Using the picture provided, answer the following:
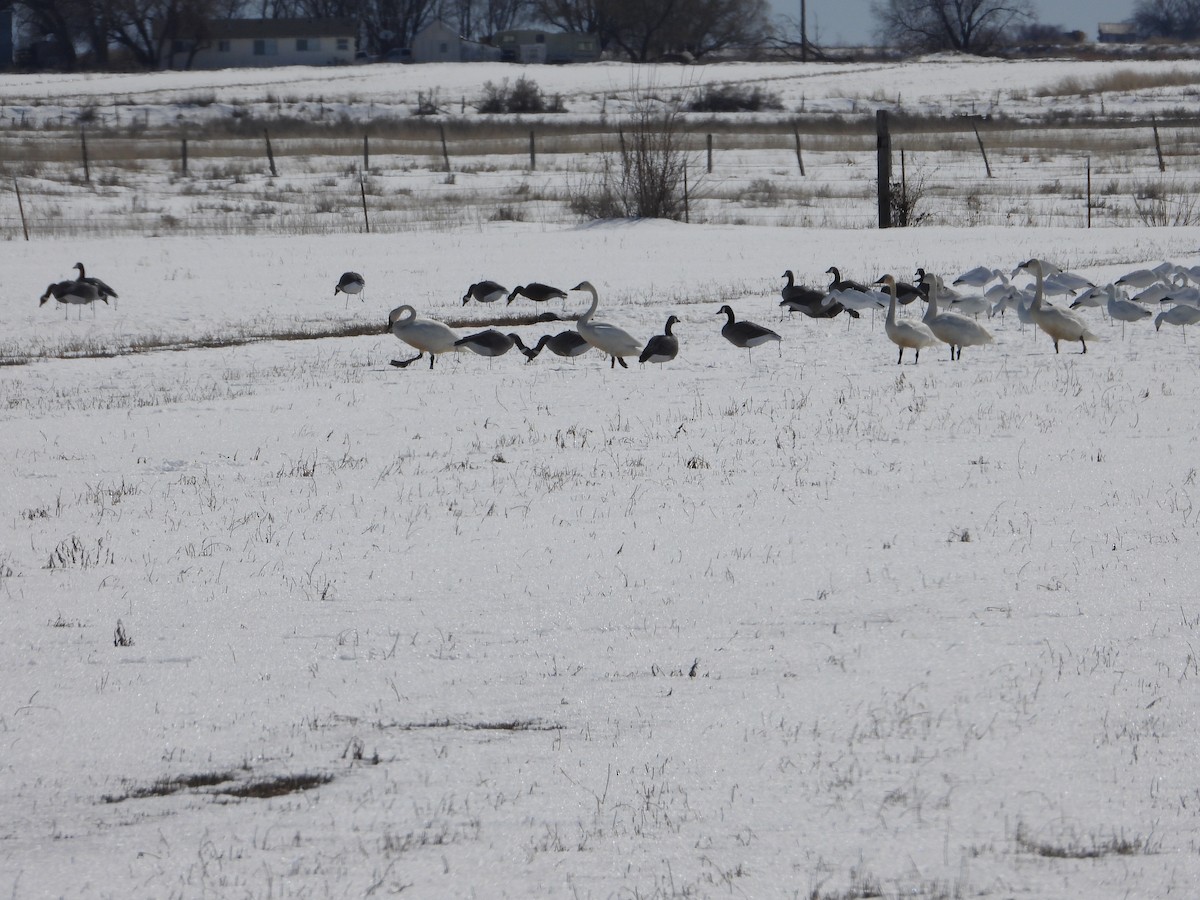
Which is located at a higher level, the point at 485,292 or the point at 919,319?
the point at 485,292

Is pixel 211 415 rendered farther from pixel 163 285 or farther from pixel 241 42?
pixel 241 42

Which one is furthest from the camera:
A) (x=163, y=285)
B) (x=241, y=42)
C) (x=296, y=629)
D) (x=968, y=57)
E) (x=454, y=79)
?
(x=241, y=42)

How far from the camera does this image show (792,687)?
5168mm

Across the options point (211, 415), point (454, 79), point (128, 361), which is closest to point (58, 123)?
point (454, 79)

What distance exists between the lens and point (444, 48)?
10644cm

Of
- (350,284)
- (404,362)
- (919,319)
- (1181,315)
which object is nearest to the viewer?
Answer: (404,362)

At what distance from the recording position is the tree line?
8700 cm

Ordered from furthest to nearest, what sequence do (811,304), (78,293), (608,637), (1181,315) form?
(78,293), (811,304), (1181,315), (608,637)

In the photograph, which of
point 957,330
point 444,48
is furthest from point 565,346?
point 444,48

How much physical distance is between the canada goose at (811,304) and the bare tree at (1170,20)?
465 ft

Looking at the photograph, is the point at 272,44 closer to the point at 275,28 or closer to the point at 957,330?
the point at 275,28

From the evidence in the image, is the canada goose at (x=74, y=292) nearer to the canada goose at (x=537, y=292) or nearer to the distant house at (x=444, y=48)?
the canada goose at (x=537, y=292)

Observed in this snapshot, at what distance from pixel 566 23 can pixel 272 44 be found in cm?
2396

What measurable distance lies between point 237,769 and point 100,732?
25.3 inches
